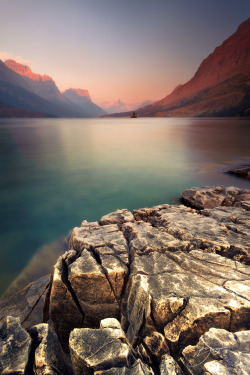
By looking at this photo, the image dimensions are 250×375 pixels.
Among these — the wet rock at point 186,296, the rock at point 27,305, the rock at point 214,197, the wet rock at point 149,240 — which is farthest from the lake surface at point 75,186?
the wet rock at point 186,296

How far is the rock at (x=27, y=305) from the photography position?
4.04 meters

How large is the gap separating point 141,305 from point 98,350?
0.92 metres

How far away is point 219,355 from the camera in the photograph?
2020 mm

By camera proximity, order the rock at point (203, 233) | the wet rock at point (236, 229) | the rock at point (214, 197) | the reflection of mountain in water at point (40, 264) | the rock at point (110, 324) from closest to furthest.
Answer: the rock at point (110, 324), the wet rock at point (236, 229), the rock at point (203, 233), the reflection of mountain in water at point (40, 264), the rock at point (214, 197)

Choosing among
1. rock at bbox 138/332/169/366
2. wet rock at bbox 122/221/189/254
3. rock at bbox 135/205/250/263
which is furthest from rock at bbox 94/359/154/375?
rock at bbox 135/205/250/263

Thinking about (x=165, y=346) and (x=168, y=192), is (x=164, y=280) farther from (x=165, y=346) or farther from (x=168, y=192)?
(x=168, y=192)

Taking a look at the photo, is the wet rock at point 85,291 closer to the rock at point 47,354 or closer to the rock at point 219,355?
the rock at point 47,354

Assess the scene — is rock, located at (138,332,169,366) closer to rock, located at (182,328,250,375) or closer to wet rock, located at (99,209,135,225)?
rock, located at (182,328,250,375)

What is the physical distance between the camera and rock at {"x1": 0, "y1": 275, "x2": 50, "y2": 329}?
13.3ft

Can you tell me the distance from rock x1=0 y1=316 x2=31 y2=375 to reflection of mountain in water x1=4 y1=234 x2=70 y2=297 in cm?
352

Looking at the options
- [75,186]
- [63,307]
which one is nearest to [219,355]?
[63,307]

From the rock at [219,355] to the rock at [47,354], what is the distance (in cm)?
146

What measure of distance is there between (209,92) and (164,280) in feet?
688

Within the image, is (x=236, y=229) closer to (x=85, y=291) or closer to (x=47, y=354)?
(x=85, y=291)
